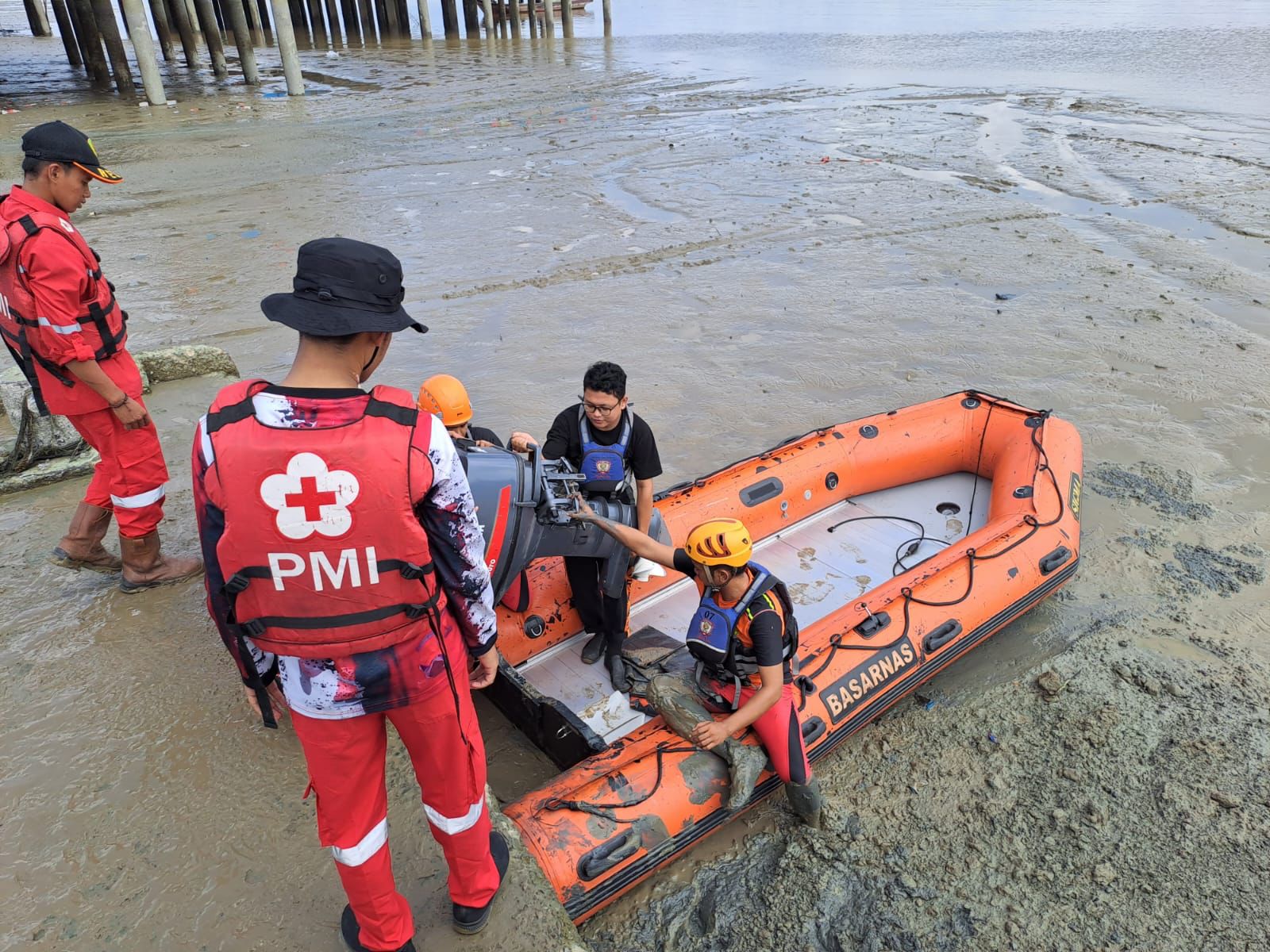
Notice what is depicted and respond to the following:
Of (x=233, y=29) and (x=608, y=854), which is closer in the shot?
(x=608, y=854)

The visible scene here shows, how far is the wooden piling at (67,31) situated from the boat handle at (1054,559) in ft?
83.9

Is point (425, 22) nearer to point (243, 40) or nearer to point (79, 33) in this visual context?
point (243, 40)

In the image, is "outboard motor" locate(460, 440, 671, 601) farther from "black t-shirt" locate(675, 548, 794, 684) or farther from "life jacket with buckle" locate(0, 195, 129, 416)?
"life jacket with buckle" locate(0, 195, 129, 416)

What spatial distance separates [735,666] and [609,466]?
87 cm

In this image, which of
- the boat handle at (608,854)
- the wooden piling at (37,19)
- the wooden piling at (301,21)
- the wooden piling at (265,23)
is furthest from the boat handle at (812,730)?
the wooden piling at (37,19)

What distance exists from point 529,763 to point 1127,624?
2.63 metres

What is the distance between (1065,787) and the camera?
9.18ft

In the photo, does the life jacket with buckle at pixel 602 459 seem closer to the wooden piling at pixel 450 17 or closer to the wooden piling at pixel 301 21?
the wooden piling at pixel 450 17

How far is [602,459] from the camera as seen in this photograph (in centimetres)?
301

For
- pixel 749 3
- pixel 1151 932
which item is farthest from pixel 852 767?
pixel 749 3

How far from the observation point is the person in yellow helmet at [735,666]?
95.0 inches

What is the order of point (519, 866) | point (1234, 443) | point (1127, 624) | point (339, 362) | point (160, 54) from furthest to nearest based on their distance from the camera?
point (160, 54), point (1234, 443), point (1127, 624), point (519, 866), point (339, 362)

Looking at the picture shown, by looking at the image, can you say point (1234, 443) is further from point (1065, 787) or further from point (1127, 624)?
point (1065, 787)

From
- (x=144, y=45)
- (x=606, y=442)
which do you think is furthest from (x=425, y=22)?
(x=606, y=442)
